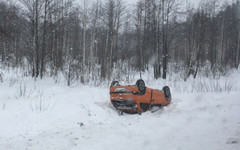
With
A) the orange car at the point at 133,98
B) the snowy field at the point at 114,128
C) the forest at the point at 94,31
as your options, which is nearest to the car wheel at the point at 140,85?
the orange car at the point at 133,98

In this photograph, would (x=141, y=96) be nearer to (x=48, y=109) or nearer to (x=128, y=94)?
(x=128, y=94)

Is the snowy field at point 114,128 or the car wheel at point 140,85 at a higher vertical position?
the car wheel at point 140,85

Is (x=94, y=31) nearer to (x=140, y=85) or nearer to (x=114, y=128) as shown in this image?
(x=140, y=85)

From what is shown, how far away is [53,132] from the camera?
152 inches

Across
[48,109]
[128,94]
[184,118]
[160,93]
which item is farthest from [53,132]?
[160,93]

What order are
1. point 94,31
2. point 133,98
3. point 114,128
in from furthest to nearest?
point 94,31
point 133,98
point 114,128

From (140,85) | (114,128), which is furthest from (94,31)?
(114,128)

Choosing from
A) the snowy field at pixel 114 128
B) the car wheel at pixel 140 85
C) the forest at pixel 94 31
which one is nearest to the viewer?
the snowy field at pixel 114 128

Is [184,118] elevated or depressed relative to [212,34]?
depressed

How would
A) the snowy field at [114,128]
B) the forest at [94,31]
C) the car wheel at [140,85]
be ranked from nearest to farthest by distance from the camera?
1. the snowy field at [114,128]
2. the car wheel at [140,85]
3. the forest at [94,31]

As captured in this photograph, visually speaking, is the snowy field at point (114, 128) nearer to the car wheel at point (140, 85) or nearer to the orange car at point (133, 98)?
the orange car at point (133, 98)

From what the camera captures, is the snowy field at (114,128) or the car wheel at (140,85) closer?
the snowy field at (114,128)

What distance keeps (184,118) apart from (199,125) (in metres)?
0.85

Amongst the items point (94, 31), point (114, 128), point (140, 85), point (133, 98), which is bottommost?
point (114, 128)
